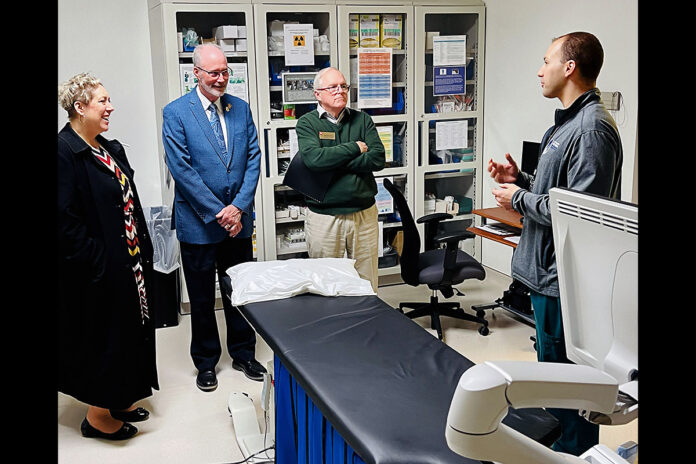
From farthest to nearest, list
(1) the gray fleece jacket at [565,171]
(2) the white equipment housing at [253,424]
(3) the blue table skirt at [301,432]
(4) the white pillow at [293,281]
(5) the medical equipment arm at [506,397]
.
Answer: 1. (2) the white equipment housing at [253,424]
2. (4) the white pillow at [293,281]
3. (1) the gray fleece jacket at [565,171]
4. (3) the blue table skirt at [301,432]
5. (5) the medical equipment arm at [506,397]

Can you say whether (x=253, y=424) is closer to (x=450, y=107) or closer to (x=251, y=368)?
(x=251, y=368)

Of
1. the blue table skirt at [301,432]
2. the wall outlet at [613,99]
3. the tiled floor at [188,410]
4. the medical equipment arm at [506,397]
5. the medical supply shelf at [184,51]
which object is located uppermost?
the medical supply shelf at [184,51]

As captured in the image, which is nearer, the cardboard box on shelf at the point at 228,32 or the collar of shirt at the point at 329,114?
the collar of shirt at the point at 329,114

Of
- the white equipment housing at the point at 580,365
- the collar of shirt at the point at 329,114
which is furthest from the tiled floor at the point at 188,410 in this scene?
the white equipment housing at the point at 580,365

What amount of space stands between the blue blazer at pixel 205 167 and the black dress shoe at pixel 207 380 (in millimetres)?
677

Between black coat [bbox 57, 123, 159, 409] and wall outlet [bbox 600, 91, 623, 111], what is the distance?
275cm

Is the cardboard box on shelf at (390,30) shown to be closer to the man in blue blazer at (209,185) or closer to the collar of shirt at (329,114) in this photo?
the collar of shirt at (329,114)

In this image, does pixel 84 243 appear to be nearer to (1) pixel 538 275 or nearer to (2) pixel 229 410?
(2) pixel 229 410

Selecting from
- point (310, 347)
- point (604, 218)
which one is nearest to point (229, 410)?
point (310, 347)

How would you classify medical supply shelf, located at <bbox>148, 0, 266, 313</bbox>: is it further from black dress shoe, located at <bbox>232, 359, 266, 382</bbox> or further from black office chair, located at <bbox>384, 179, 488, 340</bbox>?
black office chair, located at <bbox>384, 179, 488, 340</bbox>

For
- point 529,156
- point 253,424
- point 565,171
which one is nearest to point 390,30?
point 529,156

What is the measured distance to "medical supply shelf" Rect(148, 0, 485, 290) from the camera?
14.4 feet

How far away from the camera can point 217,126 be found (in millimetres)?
3367

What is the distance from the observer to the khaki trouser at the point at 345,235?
363 cm
